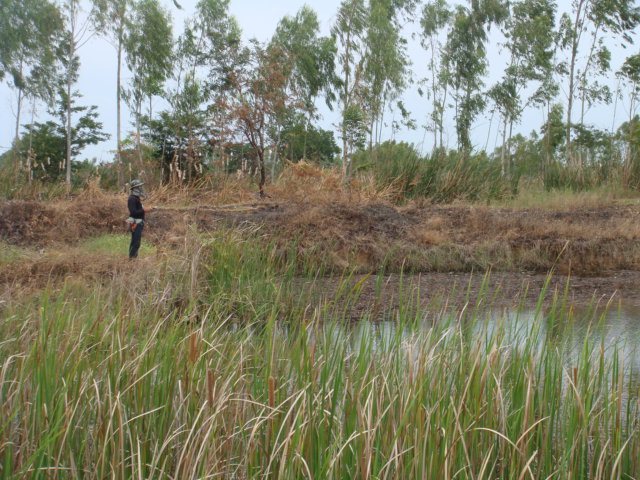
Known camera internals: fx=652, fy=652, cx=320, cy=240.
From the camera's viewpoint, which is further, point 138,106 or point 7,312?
point 138,106

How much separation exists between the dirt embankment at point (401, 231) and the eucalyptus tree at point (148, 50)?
16.9 meters

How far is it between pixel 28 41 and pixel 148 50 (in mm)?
4632

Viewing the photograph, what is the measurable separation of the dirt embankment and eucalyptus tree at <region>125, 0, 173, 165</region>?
16.9 m

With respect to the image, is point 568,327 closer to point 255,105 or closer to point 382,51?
point 255,105

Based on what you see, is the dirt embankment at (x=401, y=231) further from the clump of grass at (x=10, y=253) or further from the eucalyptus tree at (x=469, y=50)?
the eucalyptus tree at (x=469, y=50)

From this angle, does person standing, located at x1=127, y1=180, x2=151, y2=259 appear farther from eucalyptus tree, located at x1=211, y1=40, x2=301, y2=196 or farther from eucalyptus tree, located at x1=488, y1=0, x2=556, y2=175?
eucalyptus tree, located at x1=488, y1=0, x2=556, y2=175

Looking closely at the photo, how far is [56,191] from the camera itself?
14.0 m

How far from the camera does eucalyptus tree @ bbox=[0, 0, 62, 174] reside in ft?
82.7

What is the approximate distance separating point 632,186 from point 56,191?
1276 cm

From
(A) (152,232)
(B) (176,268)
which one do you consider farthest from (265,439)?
(A) (152,232)

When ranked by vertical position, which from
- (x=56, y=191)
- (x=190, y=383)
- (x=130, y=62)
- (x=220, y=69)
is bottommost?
(x=190, y=383)

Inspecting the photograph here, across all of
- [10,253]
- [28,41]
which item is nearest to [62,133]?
[28,41]

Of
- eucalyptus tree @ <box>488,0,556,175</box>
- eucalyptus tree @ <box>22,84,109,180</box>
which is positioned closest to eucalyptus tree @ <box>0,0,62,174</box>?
eucalyptus tree @ <box>22,84,109,180</box>

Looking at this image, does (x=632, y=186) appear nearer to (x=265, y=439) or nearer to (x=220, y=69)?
(x=220, y=69)
